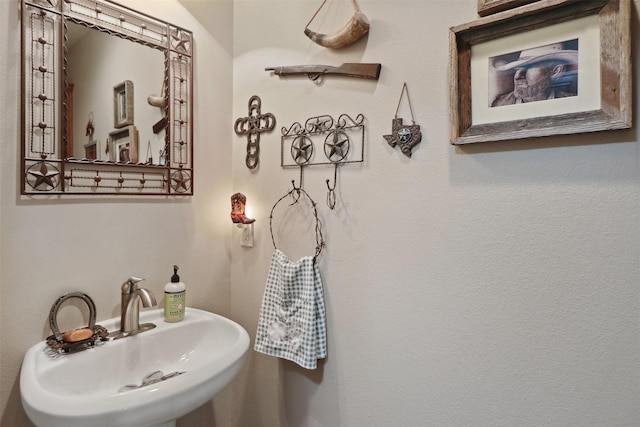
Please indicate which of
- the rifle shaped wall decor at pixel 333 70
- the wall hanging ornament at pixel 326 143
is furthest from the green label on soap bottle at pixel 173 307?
the rifle shaped wall decor at pixel 333 70

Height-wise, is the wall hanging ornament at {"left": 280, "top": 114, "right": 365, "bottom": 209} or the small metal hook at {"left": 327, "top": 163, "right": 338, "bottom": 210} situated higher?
the wall hanging ornament at {"left": 280, "top": 114, "right": 365, "bottom": 209}

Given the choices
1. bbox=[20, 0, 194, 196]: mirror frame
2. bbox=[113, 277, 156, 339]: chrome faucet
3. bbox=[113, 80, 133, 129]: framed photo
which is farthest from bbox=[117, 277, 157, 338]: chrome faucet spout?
bbox=[113, 80, 133, 129]: framed photo

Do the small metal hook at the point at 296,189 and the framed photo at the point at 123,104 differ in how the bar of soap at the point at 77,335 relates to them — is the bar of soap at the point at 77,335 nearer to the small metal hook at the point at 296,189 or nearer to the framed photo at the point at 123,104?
the framed photo at the point at 123,104

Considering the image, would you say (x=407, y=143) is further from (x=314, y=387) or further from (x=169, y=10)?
(x=169, y=10)

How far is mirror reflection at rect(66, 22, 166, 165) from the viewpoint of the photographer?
3.66 ft

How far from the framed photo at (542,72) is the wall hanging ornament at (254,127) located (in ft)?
2.47

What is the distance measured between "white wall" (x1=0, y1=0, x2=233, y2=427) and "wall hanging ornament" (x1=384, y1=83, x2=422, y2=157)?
0.78 meters

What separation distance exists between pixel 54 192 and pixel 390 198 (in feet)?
3.37

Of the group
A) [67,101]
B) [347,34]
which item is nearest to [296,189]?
[347,34]

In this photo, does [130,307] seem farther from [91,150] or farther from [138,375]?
[91,150]

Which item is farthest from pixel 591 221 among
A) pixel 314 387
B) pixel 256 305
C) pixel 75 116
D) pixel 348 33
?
pixel 75 116

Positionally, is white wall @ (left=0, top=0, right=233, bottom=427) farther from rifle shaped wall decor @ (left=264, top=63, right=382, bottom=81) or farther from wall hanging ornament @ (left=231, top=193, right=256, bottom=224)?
rifle shaped wall decor @ (left=264, top=63, right=382, bottom=81)

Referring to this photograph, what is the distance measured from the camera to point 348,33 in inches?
45.3

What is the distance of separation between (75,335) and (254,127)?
0.95m
